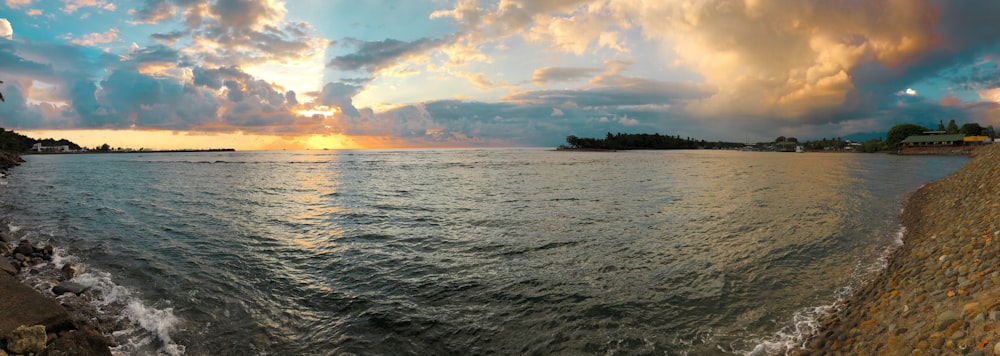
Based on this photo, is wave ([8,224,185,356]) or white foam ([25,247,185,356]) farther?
wave ([8,224,185,356])

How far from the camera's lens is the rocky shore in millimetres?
7191

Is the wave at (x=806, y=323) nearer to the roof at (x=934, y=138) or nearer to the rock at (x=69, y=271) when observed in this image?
the rock at (x=69, y=271)

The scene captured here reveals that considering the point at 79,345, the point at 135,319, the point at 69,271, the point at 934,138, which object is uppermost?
the point at 934,138

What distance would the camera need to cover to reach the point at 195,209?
1334 inches

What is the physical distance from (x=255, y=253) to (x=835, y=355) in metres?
22.6

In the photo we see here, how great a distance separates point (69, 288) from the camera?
13.4 meters

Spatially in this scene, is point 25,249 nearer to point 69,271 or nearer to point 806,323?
point 69,271

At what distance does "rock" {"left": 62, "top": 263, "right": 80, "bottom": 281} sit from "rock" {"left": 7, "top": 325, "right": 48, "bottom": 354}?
32.2ft

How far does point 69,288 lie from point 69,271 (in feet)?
9.80

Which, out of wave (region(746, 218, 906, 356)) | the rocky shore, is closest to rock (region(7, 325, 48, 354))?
wave (region(746, 218, 906, 356))

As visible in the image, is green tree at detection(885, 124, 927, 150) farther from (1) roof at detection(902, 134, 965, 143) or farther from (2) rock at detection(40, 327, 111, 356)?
(2) rock at detection(40, 327, 111, 356)

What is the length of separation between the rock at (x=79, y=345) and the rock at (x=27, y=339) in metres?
0.18

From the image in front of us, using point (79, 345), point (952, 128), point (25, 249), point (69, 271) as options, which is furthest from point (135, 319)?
point (952, 128)

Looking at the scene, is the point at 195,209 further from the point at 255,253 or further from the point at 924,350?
the point at 924,350
